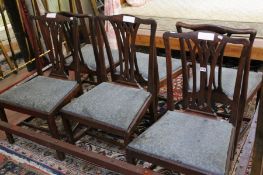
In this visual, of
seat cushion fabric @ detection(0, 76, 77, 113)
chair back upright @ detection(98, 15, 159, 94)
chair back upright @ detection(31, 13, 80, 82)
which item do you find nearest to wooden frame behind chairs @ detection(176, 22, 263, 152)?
chair back upright @ detection(98, 15, 159, 94)

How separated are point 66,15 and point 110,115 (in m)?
0.87

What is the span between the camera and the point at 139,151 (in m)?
1.48

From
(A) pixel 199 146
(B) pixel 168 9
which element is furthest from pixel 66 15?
(B) pixel 168 9

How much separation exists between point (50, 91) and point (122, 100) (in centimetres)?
53

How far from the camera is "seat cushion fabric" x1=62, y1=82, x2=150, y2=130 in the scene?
170 cm

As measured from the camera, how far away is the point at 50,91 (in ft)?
6.69

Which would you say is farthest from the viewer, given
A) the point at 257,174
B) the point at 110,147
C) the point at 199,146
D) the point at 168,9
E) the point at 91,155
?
the point at 168,9

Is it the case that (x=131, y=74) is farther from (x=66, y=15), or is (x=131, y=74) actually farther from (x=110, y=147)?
(x=66, y=15)

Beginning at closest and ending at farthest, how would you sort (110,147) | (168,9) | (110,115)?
1. (110,115)
2. (110,147)
3. (168,9)

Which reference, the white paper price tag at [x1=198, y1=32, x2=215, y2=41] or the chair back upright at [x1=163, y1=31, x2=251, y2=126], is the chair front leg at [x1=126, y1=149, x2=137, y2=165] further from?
the white paper price tag at [x1=198, y1=32, x2=215, y2=41]

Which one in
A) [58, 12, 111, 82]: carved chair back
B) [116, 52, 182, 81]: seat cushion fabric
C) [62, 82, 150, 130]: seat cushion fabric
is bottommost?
[62, 82, 150, 130]: seat cushion fabric

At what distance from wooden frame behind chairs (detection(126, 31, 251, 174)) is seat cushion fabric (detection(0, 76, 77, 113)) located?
687 millimetres

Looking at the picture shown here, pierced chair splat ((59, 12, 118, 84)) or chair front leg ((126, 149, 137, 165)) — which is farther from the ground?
pierced chair splat ((59, 12, 118, 84))

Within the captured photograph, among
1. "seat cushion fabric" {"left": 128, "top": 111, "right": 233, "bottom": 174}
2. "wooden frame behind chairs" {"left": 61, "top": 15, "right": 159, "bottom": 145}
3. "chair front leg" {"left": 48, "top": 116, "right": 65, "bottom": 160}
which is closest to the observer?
"seat cushion fabric" {"left": 128, "top": 111, "right": 233, "bottom": 174}
